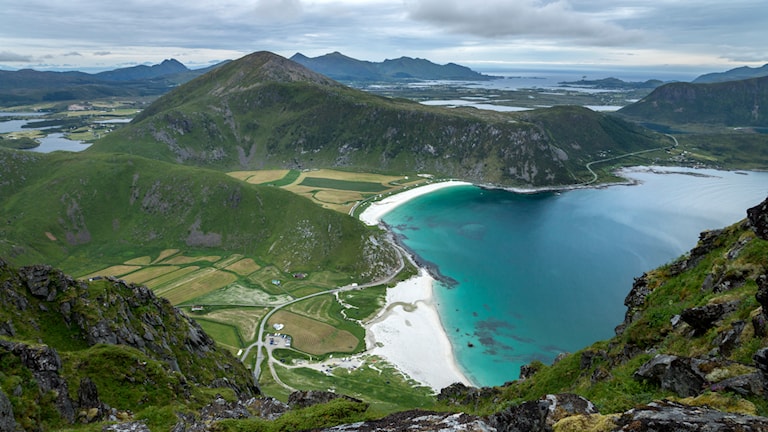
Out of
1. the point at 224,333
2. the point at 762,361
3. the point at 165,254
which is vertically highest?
the point at 762,361

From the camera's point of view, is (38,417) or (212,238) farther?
(212,238)

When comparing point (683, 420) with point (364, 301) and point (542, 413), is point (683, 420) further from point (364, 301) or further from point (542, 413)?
point (364, 301)

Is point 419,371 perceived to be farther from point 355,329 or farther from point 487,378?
point 355,329

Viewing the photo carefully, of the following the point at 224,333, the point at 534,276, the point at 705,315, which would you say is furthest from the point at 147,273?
the point at 705,315

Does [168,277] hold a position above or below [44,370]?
below

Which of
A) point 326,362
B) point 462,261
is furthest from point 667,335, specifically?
point 462,261

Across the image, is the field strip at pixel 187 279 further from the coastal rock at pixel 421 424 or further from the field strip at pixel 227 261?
the coastal rock at pixel 421 424

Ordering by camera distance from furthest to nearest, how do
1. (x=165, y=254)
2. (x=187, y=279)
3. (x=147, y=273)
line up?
(x=165, y=254) → (x=147, y=273) → (x=187, y=279)
